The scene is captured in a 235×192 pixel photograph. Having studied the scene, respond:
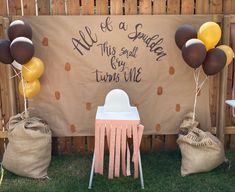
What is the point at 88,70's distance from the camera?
406 centimetres

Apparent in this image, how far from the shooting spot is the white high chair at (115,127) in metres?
3.46

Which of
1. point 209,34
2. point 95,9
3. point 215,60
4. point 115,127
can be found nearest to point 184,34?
point 209,34

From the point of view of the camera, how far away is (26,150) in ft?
12.1

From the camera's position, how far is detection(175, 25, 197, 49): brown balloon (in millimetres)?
3652

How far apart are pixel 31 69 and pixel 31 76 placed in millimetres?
77

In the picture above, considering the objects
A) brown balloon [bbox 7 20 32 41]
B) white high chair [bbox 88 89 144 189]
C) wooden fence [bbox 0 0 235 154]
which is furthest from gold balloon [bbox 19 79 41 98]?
white high chair [bbox 88 89 144 189]

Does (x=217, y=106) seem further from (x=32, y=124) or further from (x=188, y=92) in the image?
(x=32, y=124)

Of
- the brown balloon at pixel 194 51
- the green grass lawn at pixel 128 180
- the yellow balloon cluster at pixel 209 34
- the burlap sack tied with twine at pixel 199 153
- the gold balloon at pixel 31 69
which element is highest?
the yellow balloon cluster at pixel 209 34

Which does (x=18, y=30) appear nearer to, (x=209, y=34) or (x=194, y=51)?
(x=194, y=51)

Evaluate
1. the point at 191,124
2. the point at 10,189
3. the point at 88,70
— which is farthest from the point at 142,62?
the point at 10,189

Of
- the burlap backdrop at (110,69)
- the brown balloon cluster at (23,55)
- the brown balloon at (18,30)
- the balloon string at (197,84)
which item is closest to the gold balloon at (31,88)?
the brown balloon cluster at (23,55)

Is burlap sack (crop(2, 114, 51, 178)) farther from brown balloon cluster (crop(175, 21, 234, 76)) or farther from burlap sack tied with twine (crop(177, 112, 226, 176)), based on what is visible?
brown balloon cluster (crop(175, 21, 234, 76))

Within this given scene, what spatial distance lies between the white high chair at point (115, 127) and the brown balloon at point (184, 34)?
874 millimetres

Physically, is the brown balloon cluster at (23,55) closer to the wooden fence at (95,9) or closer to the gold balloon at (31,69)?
the gold balloon at (31,69)
